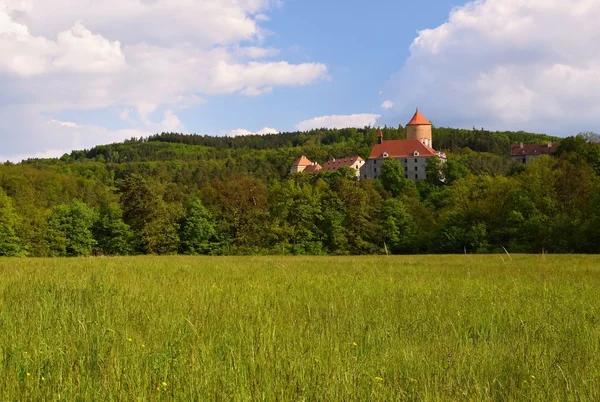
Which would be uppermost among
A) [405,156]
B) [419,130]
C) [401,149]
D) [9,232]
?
[419,130]

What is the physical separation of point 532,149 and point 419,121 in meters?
34.6

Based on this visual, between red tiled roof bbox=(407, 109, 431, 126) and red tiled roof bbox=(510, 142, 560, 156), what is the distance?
2898cm

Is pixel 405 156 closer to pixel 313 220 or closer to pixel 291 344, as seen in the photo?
pixel 313 220

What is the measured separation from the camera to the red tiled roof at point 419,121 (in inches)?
5933

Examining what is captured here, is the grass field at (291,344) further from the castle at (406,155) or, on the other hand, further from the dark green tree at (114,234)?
the castle at (406,155)

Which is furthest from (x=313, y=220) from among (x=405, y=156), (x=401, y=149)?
(x=401, y=149)

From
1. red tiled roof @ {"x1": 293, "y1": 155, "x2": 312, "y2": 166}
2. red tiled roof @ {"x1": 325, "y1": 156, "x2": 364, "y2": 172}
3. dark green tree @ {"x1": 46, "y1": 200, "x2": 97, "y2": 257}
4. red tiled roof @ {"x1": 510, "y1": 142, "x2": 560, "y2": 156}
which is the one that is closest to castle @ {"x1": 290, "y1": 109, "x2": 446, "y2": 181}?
red tiled roof @ {"x1": 325, "y1": 156, "x2": 364, "y2": 172}

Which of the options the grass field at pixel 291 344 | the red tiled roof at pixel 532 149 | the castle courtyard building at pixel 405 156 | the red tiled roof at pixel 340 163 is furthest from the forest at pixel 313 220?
the red tiled roof at pixel 340 163

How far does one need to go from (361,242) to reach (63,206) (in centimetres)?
3250

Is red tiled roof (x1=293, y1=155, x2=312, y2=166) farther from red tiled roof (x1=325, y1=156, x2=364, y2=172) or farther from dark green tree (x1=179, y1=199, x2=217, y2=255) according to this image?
dark green tree (x1=179, y1=199, x2=217, y2=255)

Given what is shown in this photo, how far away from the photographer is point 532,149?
491ft

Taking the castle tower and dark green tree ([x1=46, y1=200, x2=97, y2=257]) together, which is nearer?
dark green tree ([x1=46, y1=200, x2=97, y2=257])

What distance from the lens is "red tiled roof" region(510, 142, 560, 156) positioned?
146250mm

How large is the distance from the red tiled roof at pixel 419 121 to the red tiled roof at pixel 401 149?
1414 cm
